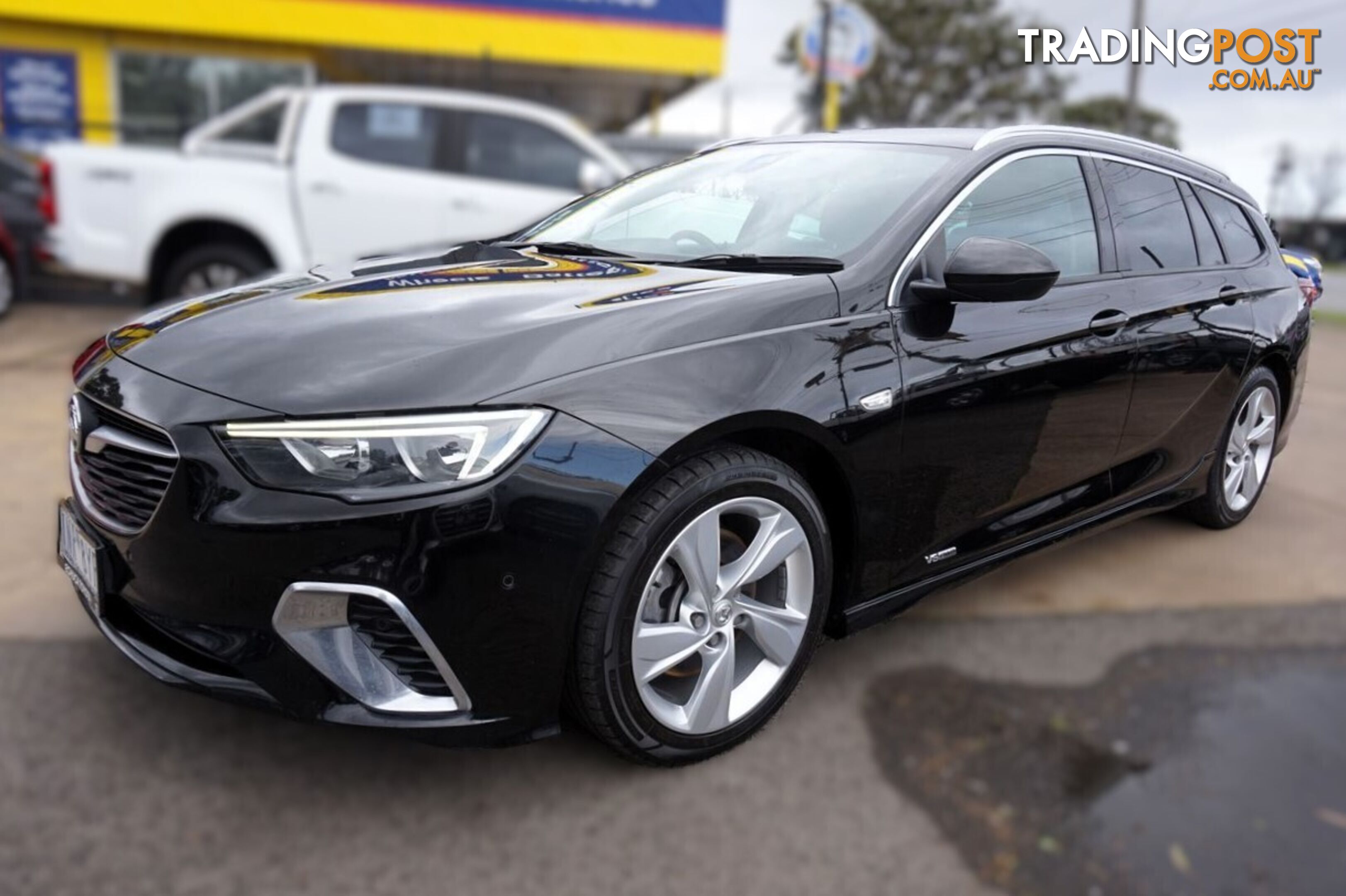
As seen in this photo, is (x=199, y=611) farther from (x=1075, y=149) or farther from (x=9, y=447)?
(x=9, y=447)

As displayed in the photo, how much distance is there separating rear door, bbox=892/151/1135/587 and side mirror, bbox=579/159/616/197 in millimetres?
3808

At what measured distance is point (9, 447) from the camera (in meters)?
4.64

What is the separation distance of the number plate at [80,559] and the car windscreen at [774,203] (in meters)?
0.95

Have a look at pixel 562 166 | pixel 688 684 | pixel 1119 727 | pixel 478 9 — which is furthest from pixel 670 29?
pixel 688 684

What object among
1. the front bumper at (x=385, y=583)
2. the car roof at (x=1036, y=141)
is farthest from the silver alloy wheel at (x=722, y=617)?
the car roof at (x=1036, y=141)

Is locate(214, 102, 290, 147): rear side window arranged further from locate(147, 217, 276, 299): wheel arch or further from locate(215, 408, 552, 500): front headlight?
locate(215, 408, 552, 500): front headlight

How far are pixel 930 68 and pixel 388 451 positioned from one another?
1169 inches

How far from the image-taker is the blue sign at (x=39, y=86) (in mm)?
13328

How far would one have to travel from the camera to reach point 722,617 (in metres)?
1.19

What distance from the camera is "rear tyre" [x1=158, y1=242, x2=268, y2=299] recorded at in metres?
6.89

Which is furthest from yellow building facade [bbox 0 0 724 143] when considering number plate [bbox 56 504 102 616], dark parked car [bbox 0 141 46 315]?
number plate [bbox 56 504 102 616]

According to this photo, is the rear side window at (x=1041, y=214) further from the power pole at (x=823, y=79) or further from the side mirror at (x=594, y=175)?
the power pole at (x=823, y=79)

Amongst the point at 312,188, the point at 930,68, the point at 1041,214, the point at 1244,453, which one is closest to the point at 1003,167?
the point at 1041,214

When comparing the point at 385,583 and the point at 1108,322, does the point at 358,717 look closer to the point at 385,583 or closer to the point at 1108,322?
the point at 385,583
